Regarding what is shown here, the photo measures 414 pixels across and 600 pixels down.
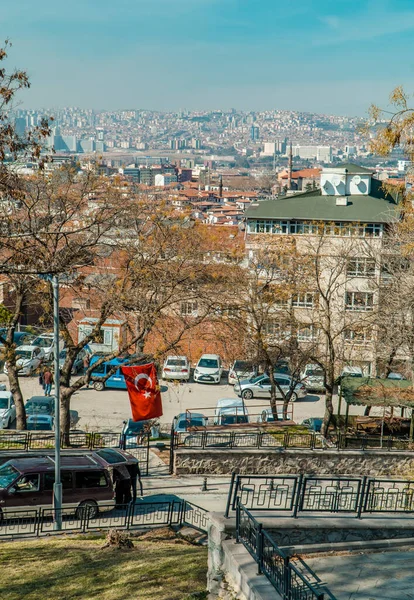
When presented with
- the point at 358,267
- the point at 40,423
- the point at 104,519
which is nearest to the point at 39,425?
the point at 40,423

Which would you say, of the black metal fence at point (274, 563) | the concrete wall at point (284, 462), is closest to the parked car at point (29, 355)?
the concrete wall at point (284, 462)

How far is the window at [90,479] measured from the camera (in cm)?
1521

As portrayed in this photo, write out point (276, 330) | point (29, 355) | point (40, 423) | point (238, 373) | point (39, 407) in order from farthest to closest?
1. point (29, 355)
2. point (238, 373)
3. point (39, 407)
4. point (276, 330)
5. point (40, 423)

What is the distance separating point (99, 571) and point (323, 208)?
3015 centimetres

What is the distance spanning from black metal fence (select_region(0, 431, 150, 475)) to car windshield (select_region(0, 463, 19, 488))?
10.4 feet

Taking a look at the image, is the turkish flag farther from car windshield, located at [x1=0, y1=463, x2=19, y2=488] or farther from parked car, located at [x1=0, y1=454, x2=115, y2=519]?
car windshield, located at [x1=0, y1=463, x2=19, y2=488]

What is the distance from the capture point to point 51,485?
587 inches

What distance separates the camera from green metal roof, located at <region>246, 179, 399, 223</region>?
122 ft

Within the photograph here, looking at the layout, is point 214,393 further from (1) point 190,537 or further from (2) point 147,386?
(1) point 190,537

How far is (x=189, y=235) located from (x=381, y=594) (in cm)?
1673

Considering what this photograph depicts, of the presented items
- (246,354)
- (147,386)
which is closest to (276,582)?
(147,386)

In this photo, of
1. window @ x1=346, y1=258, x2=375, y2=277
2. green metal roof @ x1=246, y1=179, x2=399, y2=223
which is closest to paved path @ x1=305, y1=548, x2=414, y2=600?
window @ x1=346, y1=258, x2=375, y2=277

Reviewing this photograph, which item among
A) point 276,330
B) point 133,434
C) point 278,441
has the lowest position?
point 278,441

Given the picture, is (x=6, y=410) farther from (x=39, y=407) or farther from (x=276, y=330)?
(x=276, y=330)
